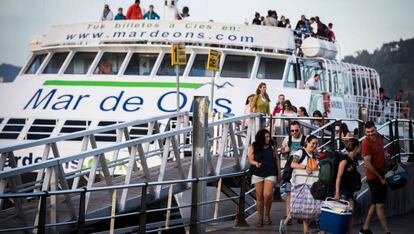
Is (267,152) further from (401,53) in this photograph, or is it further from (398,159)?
(401,53)

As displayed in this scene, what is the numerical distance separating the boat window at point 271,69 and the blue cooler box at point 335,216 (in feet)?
33.7

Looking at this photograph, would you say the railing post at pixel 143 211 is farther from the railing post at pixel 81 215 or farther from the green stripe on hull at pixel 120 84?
the green stripe on hull at pixel 120 84

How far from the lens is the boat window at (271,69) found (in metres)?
21.9

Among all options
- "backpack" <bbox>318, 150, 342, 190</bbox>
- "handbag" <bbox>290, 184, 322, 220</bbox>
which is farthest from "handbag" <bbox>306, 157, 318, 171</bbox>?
"backpack" <bbox>318, 150, 342, 190</bbox>

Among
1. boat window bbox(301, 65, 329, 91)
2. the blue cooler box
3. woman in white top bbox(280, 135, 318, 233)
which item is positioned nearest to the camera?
the blue cooler box

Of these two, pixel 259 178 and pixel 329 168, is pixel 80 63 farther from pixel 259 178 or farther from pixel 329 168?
pixel 329 168

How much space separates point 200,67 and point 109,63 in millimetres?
2412

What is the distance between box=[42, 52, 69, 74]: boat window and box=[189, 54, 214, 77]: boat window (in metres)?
3.60

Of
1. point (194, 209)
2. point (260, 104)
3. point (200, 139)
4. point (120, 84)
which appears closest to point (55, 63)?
point (120, 84)

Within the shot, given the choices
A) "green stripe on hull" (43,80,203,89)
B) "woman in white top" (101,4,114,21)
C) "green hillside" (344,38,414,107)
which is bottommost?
"green stripe on hull" (43,80,203,89)

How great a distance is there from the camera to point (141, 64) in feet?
73.4

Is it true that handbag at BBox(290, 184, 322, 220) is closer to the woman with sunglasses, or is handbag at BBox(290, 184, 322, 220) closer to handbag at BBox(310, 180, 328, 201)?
handbag at BBox(310, 180, 328, 201)

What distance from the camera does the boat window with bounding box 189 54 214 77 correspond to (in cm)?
2174

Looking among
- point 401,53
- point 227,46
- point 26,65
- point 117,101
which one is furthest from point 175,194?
point 401,53
